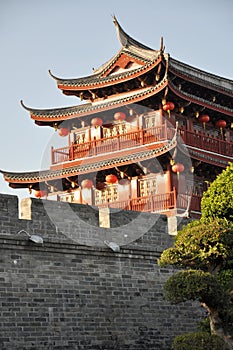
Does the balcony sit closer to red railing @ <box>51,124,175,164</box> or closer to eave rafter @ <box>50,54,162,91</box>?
red railing @ <box>51,124,175,164</box>

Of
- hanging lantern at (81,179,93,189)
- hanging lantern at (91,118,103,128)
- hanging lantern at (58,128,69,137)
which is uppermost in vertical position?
hanging lantern at (91,118,103,128)

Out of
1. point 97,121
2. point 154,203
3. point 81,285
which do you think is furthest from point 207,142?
point 81,285

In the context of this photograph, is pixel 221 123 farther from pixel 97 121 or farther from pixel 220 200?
pixel 220 200

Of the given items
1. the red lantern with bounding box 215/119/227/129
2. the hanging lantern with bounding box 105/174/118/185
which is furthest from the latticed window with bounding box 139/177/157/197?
the red lantern with bounding box 215/119/227/129

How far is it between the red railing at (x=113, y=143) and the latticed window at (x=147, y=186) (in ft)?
3.79

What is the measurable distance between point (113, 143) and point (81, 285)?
978cm

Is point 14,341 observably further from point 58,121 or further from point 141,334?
point 58,121

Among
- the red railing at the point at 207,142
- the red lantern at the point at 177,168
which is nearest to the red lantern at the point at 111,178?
the red lantern at the point at 177,168

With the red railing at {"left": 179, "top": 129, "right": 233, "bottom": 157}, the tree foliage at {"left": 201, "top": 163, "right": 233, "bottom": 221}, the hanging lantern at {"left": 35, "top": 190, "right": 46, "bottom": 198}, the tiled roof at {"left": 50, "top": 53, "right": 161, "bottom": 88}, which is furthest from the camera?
the hanging lantern at {"left": 35, "top": 190, "right": 46, "bottom": 198}

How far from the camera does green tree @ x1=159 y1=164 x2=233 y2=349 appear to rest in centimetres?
1248

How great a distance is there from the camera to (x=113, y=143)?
23984 mm

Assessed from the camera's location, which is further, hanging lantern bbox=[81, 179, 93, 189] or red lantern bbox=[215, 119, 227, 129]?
red lantern bbox=[215, 119, 227, 129]

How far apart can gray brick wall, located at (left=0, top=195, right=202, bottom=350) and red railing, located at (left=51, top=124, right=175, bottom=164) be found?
6.55 metres

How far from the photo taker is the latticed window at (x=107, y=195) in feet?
79.3
